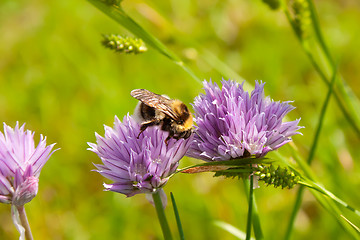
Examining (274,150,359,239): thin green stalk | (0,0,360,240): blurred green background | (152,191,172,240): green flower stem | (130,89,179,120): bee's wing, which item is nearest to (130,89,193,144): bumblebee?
(130,89,179,120): bee's wing

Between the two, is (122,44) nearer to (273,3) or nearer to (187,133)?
(187,133)

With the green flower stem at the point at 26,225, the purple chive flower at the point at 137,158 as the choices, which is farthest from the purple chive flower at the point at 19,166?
the purple chive flower at the point at 137,158

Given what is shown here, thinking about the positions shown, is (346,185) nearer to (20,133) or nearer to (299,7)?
(299,7)

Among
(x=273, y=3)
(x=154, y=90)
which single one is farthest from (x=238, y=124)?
(x=154, y=90)

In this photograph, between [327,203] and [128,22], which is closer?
[327,203]

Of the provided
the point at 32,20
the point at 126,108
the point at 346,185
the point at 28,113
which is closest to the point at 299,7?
the point at 346,185

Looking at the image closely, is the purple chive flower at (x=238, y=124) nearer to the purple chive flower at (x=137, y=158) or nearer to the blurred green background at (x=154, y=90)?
the purple chive flower at (x=137, y=158)
